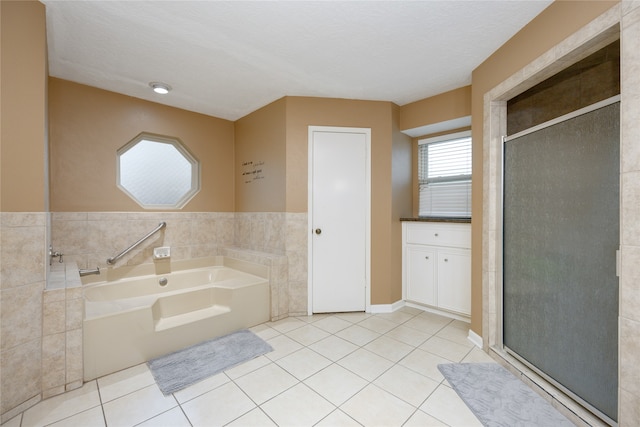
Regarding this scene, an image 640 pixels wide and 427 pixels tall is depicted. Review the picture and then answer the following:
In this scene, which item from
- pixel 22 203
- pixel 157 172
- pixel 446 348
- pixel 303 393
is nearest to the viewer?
pixel 22 203

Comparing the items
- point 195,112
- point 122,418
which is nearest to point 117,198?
point 195,112

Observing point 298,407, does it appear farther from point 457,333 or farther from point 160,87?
point 160,87

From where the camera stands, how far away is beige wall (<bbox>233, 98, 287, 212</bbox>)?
120 inches

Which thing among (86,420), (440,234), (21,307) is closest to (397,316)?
(440,234)

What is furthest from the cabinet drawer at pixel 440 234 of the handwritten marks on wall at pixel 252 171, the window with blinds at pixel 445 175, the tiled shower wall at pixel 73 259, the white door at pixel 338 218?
the handwritten marks on wall at pixel 252 171

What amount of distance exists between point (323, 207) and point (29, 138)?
230 centimetres

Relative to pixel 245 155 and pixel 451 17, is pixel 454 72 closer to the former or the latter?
pixel 451 17

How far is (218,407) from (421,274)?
7.91 ft

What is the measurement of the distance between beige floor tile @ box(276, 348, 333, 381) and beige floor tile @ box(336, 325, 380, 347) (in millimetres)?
396

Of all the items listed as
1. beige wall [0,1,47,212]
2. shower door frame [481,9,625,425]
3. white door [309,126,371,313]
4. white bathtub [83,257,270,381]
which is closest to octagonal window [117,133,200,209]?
white bathtub [83,257,270,381]

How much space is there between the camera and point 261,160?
3.34 m

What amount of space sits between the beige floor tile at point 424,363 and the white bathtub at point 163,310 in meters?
1.46

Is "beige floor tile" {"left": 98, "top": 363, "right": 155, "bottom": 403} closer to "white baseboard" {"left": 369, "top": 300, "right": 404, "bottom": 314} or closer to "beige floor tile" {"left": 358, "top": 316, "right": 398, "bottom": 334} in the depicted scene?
"beige floor tile" {"left": 358, "top": 316, "right": 398, "bottom": 334}

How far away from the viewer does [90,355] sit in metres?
1.82
